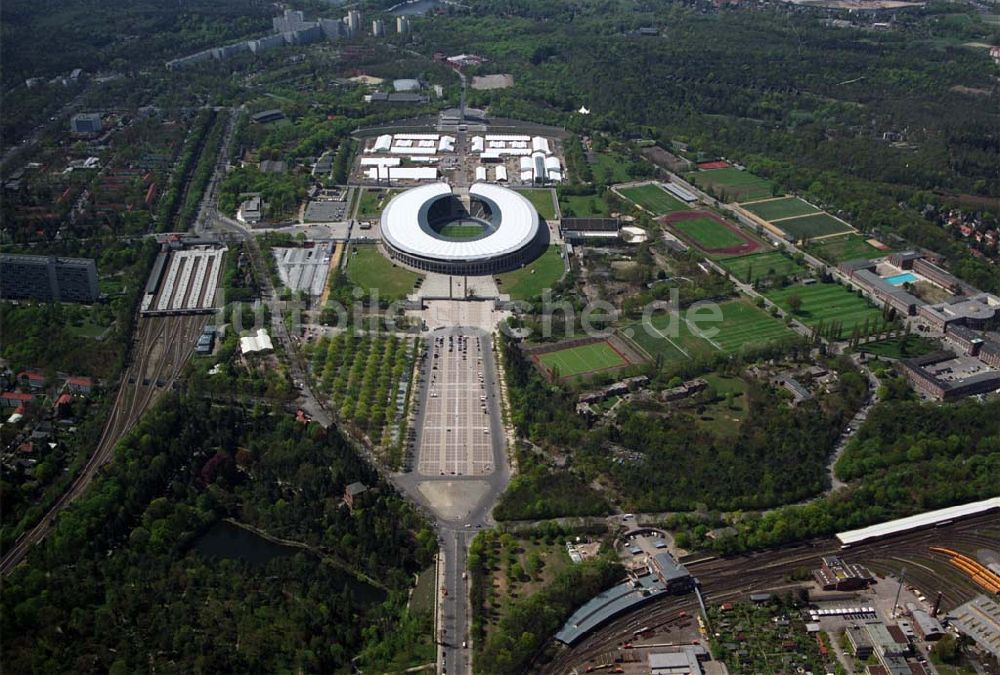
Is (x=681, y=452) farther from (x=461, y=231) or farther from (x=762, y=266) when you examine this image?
(x=461, y=231)

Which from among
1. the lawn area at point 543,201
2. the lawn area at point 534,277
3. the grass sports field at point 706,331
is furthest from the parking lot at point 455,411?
the lawn area at point 543,201

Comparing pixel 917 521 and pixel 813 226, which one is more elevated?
pixel 813 226

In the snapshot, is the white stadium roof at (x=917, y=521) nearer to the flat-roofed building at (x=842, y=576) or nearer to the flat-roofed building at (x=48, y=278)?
the flat-roofed building at (x=842, y=576)

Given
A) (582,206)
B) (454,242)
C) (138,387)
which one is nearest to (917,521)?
(454,242)

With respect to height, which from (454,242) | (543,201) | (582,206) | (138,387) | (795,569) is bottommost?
(795,569)

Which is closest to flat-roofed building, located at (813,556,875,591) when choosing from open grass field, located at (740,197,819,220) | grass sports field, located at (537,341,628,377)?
grass sports field, located at (537,341,628,377)

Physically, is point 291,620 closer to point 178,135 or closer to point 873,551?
point 873,551

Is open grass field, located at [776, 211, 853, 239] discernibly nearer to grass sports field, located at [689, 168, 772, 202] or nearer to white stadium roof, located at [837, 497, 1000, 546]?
grass sports field, located at [689, 168, 772, 202]

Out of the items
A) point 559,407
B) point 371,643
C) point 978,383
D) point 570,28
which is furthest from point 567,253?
point 570,28
